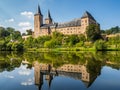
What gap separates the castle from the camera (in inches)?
3763

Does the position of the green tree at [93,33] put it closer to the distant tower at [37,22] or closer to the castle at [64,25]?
the castle at [64,25]

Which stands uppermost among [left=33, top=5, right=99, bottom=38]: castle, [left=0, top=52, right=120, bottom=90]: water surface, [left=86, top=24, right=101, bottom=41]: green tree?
[left=33, top=5, right=99, bottom=38]: castle

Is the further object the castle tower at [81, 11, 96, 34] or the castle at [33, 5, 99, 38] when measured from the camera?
the castle at [33, 5, 99, 38]

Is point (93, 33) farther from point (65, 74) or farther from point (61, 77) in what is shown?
point (61, 77)

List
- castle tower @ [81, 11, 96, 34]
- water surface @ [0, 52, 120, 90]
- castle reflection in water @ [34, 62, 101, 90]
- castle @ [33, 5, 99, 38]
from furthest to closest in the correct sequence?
castle @ [33, 5, 99, 38], castle tower @ [81, 11, 96, 34], castle reflection in water @ [34, 62, 101, 90], water surface @ [0, 52, 120, 90]

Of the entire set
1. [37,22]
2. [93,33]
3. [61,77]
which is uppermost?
[37,22]

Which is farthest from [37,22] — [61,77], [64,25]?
[61,77]

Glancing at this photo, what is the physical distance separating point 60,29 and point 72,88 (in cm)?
9906

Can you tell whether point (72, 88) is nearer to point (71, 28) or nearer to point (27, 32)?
point (71, 28)

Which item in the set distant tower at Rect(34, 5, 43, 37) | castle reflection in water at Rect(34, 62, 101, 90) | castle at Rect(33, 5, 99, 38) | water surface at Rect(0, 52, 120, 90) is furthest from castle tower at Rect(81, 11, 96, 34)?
castle reflection in water at Rect(34, 62, 101, 90)

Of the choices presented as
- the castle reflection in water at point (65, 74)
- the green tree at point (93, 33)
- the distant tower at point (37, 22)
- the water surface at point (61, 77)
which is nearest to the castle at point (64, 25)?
the distant tower at point (37, 22)

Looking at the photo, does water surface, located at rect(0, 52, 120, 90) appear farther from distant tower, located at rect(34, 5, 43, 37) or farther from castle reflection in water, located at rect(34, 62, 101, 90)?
distant tower, located at rect(34, 5, 43, 37)

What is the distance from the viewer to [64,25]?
107 metres

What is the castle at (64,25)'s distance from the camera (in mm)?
95588
